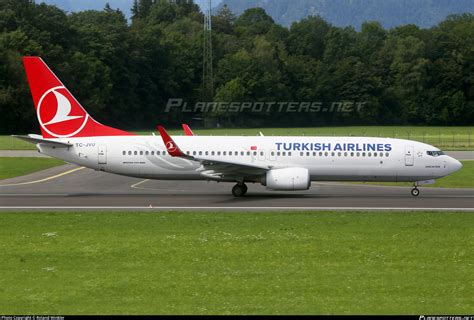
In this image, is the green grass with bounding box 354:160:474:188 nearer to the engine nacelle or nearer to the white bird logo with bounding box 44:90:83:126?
the engine nacelle

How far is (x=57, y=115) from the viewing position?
128 ft

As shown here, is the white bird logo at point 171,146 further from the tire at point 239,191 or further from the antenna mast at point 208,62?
the antenna mast at point 208,62

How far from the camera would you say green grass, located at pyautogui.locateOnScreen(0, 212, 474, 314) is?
52.6ft

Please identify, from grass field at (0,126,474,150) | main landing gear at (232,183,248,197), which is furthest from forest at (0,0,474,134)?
main landing gear at (232,183,248,197)

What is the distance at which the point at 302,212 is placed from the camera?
30922mm

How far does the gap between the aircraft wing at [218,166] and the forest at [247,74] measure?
8085cm

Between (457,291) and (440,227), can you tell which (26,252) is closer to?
(457,291)

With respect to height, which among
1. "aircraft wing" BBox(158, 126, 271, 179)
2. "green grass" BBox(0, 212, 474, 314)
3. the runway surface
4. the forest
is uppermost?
the forest

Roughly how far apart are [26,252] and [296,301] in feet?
29.1

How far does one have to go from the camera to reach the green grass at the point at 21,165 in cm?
5065

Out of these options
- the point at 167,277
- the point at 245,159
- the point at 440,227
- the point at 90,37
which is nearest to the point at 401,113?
the point at 90,37

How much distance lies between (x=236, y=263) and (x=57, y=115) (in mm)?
21131

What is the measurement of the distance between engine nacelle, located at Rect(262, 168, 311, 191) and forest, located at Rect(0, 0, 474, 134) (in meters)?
82.7

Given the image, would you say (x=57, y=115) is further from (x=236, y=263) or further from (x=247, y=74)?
(x=247, y=74)
